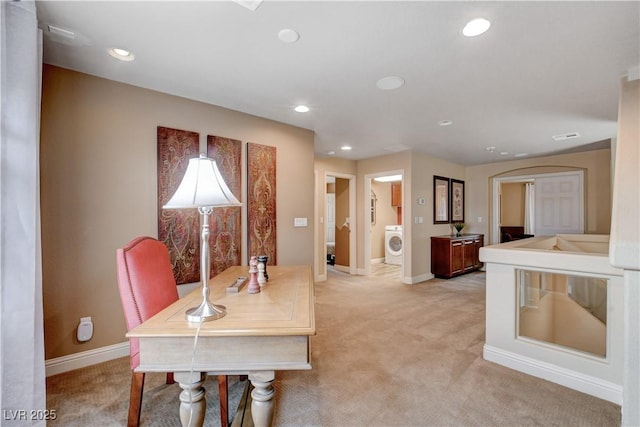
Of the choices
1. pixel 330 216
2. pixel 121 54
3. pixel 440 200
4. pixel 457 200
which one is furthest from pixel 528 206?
pixel 121 54

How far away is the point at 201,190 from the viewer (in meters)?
1.22

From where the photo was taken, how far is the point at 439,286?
183 inches

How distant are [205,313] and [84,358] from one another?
1793 millimetres

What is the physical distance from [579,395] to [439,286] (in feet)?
9.39

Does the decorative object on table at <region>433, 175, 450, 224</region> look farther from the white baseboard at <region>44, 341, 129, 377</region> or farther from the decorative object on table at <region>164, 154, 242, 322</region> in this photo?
the white baseboard at <region>44, 341, 129, 377</region>

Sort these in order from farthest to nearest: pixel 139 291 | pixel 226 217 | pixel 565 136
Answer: pixel 565 136 → pixel 226 217 → pixel 139 291

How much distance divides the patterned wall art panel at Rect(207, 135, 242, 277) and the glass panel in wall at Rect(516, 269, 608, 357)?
8.47 ft

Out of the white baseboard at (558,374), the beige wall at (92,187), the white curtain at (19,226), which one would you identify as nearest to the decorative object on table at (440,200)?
the white baseboard at (558,374)

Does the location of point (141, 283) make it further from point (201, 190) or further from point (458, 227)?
point (458, 227)

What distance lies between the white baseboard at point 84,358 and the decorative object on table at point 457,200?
19.3 ft

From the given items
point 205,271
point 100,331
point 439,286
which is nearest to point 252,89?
point 205,271

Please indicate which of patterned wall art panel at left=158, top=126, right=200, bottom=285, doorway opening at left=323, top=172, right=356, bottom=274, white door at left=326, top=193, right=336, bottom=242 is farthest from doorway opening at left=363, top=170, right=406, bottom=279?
patterned wall art panel at left=158, top=126, right=200, bottom=285

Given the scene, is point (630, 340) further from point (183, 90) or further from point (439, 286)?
point (439, 286)

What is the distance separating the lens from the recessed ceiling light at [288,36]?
67.6 inches
